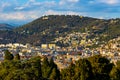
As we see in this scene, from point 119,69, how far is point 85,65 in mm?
5767

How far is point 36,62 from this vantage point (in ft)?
232

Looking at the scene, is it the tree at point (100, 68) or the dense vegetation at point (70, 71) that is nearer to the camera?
the dense vegetation at point (70, 71)

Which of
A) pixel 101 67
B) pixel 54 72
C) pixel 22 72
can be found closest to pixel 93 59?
pixel 101 67

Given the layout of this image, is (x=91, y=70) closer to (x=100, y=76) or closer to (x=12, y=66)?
(x=100, y=76)

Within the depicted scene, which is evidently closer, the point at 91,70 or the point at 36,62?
the point at 91,70

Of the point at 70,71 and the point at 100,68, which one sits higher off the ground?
the point at 100,68

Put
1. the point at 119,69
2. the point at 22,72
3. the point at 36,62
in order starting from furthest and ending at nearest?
the point at 36,62 < the point at 119,69 < the point at 22,72

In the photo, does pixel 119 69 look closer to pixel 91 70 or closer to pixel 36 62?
pixel 91 70

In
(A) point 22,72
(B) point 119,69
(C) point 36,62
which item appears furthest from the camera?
(C) point 36,62

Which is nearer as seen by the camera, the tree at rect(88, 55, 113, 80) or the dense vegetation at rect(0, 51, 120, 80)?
the dense vegetation at rect(0, 51, 120, 80)

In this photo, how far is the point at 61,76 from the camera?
67.0 meters

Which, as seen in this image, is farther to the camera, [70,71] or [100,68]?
[100,68]

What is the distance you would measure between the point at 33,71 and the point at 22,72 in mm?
3575

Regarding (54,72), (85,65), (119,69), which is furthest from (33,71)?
(119,69)
